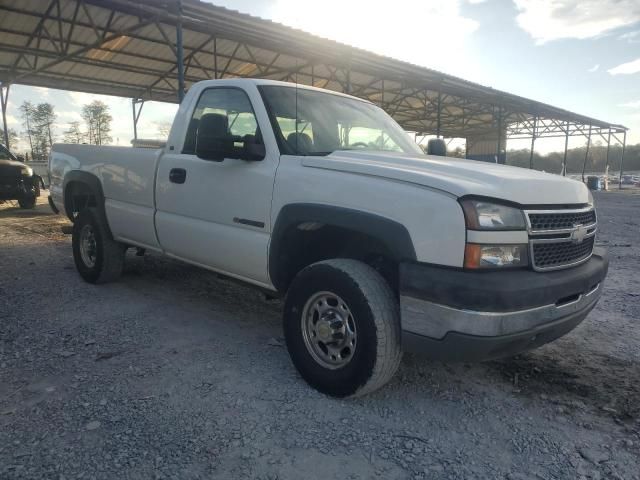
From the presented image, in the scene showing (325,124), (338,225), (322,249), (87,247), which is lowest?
(87,247)

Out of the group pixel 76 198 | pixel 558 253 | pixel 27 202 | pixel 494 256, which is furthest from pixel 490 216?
pixel 27 202

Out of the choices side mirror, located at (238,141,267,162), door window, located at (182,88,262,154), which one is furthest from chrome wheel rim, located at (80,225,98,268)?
side mirror, located at (238,141,267,162)

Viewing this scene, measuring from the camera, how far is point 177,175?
365cm

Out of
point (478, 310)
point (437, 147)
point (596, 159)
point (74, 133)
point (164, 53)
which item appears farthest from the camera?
point (596, 159)

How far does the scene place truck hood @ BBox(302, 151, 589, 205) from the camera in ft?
7.28

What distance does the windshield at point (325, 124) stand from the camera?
10.2ft

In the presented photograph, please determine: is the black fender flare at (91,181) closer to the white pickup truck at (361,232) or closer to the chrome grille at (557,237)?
the white pickup truck at (361,232)

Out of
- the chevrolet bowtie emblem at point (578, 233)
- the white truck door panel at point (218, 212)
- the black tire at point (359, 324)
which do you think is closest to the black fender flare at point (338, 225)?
the white truck door panel at point (218, 212)

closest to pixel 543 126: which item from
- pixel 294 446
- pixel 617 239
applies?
pixel 617 239

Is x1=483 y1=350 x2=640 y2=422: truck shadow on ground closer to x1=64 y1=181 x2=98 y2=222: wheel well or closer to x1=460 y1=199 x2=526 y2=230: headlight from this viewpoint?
x1=460 y1=199 x2=526 y2=230: headlight

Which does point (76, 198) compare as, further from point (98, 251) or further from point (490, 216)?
point (490, 216)

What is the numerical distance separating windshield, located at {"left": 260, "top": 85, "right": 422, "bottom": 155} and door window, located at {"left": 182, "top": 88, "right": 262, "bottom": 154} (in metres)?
0.16

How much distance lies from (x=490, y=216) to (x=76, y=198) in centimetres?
476

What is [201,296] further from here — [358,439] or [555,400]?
[555,400]
